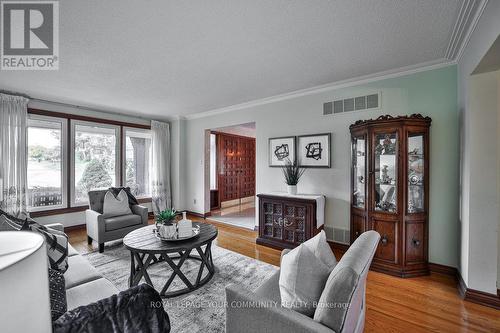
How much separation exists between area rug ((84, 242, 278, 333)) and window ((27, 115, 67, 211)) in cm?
195

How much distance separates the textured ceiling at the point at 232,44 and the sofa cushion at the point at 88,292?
2151mm

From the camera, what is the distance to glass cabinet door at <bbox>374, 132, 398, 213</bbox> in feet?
9.18

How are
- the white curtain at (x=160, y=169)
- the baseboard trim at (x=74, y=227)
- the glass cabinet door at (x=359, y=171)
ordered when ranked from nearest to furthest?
the glass cabinet door at (x=359, y=171)
the baseboard trim at (x=74, y=227)
the white curtain at (x=160, y=169)

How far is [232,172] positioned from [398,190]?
5.06 meters

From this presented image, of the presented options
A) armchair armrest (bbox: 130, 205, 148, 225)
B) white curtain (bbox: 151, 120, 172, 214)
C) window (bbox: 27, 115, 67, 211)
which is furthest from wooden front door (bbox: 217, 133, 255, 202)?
window (bbox: 27, 115, 67, 211)

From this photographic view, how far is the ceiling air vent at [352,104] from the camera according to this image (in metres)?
3.27

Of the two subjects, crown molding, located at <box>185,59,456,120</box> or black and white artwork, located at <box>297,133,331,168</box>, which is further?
black and white artwork, located at <box>297,133,331,168</box>

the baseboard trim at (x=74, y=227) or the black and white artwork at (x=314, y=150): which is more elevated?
the black and white artwork at (x=314, y=150)

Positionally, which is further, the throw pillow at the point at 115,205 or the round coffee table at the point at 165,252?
the throw pillow at the point at 115,205

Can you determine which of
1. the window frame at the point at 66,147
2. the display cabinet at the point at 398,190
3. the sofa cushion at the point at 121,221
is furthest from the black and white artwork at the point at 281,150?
the window frame at the point at 66,147

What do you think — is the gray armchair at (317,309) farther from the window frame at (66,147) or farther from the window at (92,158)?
the window at (92,158)

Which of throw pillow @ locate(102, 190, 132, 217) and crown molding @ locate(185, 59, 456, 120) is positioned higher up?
crown molding @ locate(185, 59, 456, 120)

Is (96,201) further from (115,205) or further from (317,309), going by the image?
(317,309)

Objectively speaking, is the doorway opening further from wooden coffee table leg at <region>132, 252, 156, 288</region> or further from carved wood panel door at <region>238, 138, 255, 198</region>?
wooden coffee table leg at <region>132, 252, 156, 288</region>
